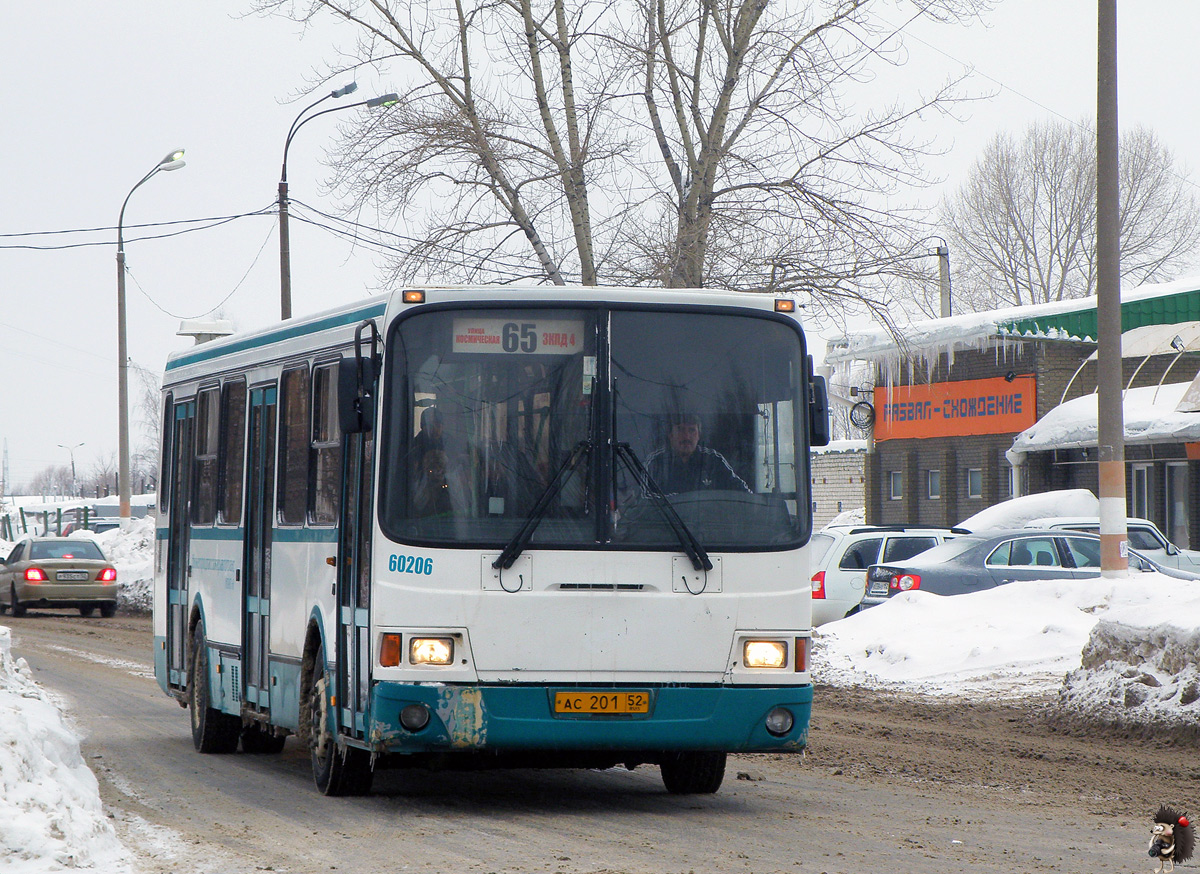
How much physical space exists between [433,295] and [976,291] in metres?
53.8

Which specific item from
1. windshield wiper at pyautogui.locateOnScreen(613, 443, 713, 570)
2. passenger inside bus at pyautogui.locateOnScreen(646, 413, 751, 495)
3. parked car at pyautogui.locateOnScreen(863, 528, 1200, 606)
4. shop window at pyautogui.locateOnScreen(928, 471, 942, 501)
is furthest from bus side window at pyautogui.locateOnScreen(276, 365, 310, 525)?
shop window at pyautogui.locateOnScreen(928, 471, 942, 501)

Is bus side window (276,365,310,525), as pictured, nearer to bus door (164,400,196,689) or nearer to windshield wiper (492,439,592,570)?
windshield wiper (492,439,592,570)

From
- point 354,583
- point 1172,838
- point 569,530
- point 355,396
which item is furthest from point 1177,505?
point 1172,838

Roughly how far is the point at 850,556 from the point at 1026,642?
16.2 ft

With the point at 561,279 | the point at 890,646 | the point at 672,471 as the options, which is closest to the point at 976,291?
the point at 561,279

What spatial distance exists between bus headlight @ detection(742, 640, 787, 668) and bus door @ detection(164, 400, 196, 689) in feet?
17.8

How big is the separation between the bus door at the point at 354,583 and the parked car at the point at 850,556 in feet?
42.0

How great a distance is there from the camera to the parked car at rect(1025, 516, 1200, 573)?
23484mm

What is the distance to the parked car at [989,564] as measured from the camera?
19.5 meters

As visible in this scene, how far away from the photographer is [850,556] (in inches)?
841

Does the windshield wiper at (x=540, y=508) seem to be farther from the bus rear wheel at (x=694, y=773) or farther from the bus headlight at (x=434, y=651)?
the bus rear wheel at (x=694, y=773)

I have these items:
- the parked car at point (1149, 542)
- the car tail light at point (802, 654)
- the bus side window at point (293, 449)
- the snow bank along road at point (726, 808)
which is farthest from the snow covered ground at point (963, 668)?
the parked car at point (1149, 542)

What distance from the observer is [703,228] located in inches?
958

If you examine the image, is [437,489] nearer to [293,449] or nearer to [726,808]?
[293,449]
